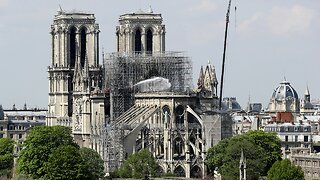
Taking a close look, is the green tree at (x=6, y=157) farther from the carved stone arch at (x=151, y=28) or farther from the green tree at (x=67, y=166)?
the green tree at (x=67, y=166)

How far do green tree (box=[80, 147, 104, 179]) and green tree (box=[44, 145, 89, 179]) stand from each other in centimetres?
284

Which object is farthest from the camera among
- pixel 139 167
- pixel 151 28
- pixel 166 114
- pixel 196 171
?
pixel 151 28

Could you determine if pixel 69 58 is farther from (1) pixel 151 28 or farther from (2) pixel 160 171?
(2) pixel 160 171

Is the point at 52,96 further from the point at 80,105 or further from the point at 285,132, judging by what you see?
the point at 285,132

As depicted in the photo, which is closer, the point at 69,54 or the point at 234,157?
the point at 234,157

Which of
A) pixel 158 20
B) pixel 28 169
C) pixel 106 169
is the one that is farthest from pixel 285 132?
pixel 28 169

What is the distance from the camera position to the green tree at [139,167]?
126938 mm

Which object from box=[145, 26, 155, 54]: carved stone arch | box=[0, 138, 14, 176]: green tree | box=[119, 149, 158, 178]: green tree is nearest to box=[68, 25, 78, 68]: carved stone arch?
box=[145, 26, 155, 54]: carved stone arch

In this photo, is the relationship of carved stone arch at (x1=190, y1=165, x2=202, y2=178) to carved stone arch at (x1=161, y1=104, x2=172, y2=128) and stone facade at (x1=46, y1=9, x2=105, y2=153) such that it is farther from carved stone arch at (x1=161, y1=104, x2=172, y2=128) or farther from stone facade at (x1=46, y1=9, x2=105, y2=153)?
stone facade at (x1=46, y1=9, x2=105, y2=153)

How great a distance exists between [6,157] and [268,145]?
30.5 meters

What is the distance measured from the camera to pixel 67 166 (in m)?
115

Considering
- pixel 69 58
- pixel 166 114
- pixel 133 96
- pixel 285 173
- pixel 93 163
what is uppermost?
pixel 69 58

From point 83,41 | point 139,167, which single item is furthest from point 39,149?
point 83,41

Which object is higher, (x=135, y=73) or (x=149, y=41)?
(x=149, y=41)
